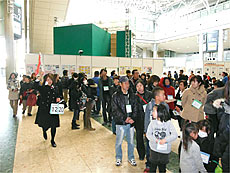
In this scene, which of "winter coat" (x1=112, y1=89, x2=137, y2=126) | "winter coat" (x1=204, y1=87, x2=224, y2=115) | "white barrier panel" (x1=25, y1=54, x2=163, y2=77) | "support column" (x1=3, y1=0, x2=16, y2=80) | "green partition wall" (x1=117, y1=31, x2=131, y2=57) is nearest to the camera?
"winter coat" (x1=204, y1=87, x2=224, y2=115)

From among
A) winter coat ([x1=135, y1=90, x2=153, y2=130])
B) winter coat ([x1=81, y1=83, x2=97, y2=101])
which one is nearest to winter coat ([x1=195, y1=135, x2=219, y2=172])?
winter coat ([x1=135, y1=90, x2=153, y2=130])

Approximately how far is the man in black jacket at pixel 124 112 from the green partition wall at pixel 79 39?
8.10 m

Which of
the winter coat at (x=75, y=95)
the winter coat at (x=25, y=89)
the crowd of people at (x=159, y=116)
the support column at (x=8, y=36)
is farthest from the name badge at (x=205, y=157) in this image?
the support column at (x=8, y=36)

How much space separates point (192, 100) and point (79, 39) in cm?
897

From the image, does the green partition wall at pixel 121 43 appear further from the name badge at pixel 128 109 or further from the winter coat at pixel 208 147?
the winter coat at pixel 208 147

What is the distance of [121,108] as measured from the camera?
3.12 metres

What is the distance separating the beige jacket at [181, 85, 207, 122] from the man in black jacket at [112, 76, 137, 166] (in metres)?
1.22

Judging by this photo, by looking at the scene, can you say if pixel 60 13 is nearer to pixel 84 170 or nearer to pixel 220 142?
pixel 84 170

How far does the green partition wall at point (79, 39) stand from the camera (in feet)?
35.6

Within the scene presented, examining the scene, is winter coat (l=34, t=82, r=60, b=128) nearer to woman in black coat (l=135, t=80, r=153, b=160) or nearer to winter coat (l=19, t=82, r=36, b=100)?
woman in black coat (l=135, t=80, r=153, b=160)

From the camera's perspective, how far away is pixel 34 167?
3.19 metres

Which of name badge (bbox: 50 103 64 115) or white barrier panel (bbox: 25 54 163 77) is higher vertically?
white barrier panel (bbox: 25 54 163 77)

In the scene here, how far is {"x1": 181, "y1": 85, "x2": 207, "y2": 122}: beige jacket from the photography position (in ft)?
11.7

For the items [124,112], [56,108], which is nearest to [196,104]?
[124,112]
